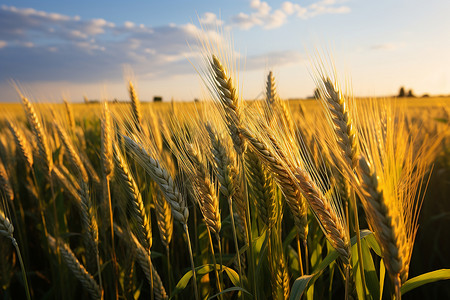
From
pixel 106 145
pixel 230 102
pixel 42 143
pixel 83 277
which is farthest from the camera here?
pixel 42 143

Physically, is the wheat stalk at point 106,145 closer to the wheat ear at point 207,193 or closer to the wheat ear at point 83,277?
the wheat ear at point 83,277

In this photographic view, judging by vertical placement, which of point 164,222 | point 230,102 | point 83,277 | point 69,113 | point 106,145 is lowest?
point 83,277

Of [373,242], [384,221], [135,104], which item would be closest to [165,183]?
[384,221]

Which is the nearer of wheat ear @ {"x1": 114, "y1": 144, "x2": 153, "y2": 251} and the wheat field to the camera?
the wheat field

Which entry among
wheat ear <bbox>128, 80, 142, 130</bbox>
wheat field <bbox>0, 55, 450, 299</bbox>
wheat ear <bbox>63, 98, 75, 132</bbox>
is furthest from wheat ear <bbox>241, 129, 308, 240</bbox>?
wheat ear <bbox>63, 98, 75, 132</bbox>

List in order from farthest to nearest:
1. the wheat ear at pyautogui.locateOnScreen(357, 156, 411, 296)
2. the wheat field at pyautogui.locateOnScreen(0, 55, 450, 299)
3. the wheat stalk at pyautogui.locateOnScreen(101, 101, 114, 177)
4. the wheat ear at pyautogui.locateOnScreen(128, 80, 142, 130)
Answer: the wheat ear at pyautogui.locateOnScreen(128, 80, 142, 130) < the wheat stalk at pyautogui.locateOnScreen(101, 101, 114, 177) < the wheat field at pyautogui.locateOnScreen(0, 55, 450, 299) < the wheat ear at pyautogui.locateOnScreen(357, 156, 411, 296)

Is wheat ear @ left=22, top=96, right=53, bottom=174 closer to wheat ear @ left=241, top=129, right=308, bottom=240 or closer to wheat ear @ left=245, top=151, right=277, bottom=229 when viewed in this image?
wheat ear @ left=245, top=151, right=277, bottom=229

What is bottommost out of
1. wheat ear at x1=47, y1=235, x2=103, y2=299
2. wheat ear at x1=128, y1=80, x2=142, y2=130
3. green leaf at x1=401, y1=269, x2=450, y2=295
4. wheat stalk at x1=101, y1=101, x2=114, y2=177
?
wheat ear at x1=47, y1=235, x2=103, y2=299

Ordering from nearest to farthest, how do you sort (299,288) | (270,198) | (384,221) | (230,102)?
(384,221) → (299,288) → (230,102) → (270,198)

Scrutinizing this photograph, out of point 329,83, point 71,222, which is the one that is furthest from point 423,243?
point 71,222

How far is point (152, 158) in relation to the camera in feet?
4.40

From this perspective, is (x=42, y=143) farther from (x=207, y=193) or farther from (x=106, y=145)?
(x=207, y=193)

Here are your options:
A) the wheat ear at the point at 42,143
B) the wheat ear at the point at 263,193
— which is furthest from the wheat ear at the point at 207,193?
the wheat ear at the point at 42,143

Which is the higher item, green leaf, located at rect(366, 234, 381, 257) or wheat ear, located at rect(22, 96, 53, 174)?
wheat ear, located at rect(22, 96, 53, 174)
